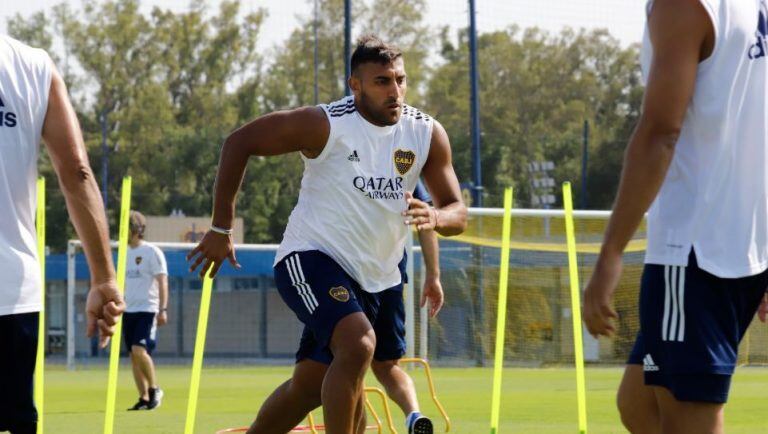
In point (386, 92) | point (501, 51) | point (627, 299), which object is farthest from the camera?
point (501, 51)

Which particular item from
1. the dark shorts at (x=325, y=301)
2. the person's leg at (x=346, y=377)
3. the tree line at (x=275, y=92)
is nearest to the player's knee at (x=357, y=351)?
the person's leg at (x=346, y=377)

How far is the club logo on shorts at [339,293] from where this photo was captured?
294 inches

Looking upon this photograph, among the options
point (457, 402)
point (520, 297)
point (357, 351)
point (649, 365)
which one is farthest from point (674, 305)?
point (520, 297)

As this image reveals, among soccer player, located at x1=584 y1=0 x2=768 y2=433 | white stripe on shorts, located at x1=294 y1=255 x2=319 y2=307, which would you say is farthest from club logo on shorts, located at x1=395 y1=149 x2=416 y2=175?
soccer player, located at x1=584 y1=0 x2=768 y2=433

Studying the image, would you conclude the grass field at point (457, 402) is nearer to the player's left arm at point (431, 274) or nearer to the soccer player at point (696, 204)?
the player's left arm at point (431, 274)

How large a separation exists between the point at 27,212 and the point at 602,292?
203 centimetres

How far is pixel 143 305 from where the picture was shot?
664 inches

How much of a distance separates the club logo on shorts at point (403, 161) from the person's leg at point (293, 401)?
1.09m

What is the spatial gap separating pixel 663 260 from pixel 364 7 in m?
55.5

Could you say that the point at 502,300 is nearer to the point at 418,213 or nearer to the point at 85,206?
the point at 418,213

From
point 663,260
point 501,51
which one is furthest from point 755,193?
point 501,51

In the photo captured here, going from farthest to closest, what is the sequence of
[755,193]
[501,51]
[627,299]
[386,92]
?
[501,51], [627,299], [386,92], [755,193]

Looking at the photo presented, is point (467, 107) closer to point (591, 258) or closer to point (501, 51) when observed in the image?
point (501, 51)

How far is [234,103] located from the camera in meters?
60.4
